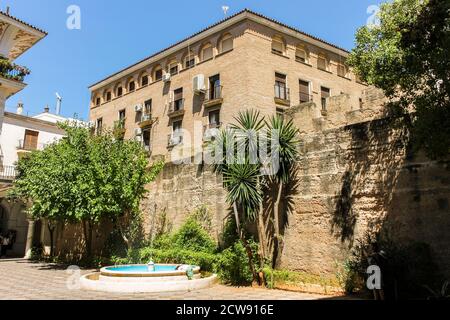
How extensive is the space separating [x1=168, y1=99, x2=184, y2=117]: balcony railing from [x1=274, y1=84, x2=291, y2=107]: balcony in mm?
7120

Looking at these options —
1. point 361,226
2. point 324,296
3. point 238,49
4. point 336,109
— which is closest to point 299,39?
point 238,49

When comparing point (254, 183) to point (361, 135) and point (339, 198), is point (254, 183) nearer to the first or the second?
point (339, 198)

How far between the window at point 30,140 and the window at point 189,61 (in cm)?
1544

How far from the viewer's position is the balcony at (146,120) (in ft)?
99.9

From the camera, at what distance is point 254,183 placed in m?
11.5

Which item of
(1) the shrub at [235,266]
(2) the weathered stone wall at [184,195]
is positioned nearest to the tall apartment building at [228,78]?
(2) the weathered stone wall at [184,195]

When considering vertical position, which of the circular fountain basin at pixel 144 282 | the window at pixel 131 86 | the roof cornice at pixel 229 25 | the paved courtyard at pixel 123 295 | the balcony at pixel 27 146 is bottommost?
the paved courtyard at pixel 123 295

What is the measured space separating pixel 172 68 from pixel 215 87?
522 centimetres

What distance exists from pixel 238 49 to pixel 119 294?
62.7ft

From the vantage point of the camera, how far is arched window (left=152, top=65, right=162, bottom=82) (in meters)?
31.1

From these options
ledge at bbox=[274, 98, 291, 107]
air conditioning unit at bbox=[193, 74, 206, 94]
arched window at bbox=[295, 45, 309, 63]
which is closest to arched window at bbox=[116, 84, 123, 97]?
air conditioning unit at bbox=[193, 74, 206, 94]

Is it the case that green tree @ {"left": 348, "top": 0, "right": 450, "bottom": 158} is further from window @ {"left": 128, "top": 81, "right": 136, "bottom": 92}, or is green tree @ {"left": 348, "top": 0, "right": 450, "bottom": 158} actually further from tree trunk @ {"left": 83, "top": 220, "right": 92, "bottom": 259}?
window @ {"left": 128, "top": 81, "right": 136, "bottom": 92}

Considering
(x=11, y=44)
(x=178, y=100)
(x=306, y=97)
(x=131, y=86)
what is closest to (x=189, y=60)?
(x=178, y=100)

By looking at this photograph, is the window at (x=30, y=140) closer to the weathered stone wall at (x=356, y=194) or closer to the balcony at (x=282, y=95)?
the balcony at (x=282, y=95)
